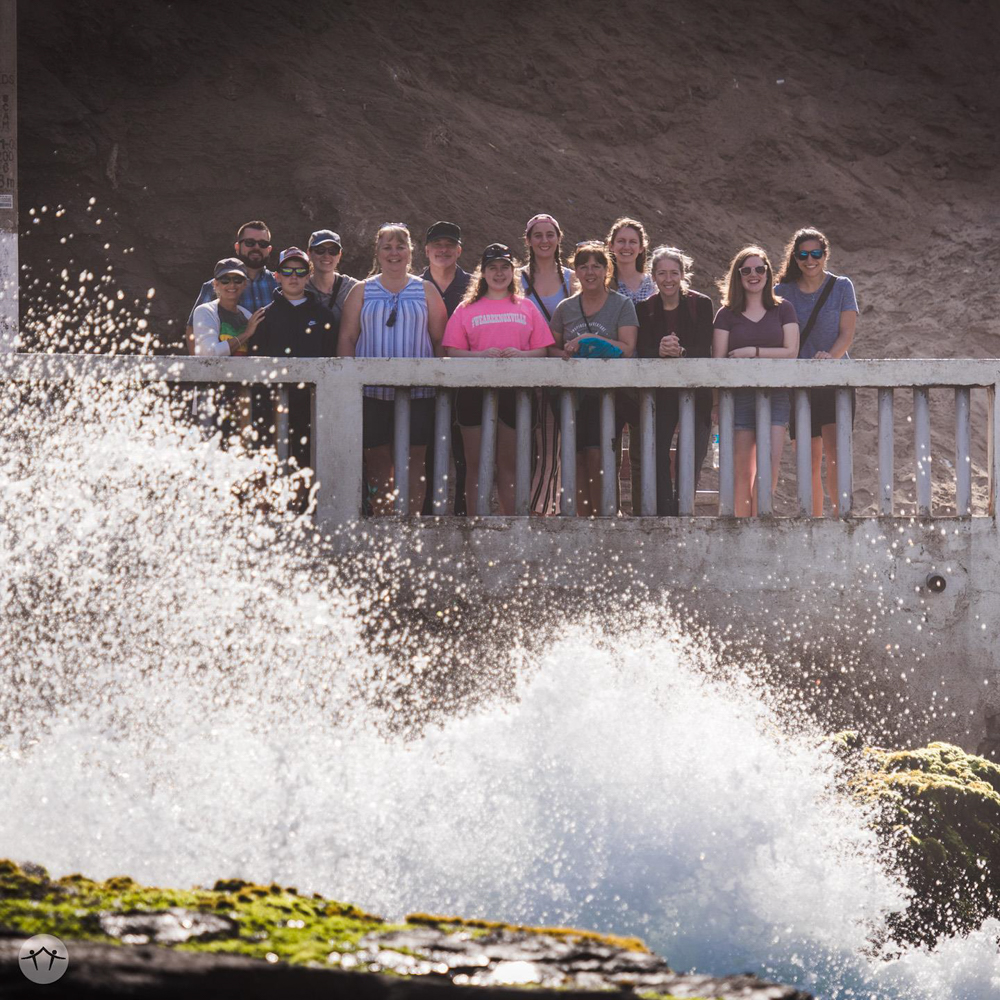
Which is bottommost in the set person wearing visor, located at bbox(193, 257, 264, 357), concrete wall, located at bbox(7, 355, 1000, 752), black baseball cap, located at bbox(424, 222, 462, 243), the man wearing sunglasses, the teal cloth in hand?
concrete wall, located at bbox(7, 355, 1000, 752)

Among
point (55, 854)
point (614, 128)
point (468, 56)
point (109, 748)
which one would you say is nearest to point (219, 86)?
point (468, 56)

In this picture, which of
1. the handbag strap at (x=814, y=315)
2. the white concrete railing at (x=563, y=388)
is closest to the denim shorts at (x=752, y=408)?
the white concrete railing at (x=563, y=388)

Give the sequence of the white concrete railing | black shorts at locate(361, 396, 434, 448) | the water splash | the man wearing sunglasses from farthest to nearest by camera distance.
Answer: the man wearing sunglasses
black shorts at locate(361, 396, 434, 448)
the white concrete railing
the water splash

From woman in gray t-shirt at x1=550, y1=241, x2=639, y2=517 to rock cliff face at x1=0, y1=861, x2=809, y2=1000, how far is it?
5150 millimetres

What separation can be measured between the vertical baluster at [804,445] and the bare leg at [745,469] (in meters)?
0.27

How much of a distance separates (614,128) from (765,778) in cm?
1499

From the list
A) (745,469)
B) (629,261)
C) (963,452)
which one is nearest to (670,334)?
(629,261)

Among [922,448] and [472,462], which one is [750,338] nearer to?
[922,448]

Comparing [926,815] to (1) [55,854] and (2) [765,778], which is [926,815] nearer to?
(2) [765,778]

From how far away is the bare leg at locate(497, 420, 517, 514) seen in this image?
27.6ft

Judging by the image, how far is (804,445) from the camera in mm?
8266

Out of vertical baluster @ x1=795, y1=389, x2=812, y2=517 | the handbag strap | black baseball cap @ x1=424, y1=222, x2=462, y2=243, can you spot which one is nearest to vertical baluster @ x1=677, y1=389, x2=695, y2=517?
vertical baluster @ x1=795, y1=389, x2=812, y2=517

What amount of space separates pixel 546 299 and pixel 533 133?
465 inches

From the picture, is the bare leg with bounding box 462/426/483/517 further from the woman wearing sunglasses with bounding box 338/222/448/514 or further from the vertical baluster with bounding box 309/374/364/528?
the vertical baluster with bounding box 309/374/364/528
